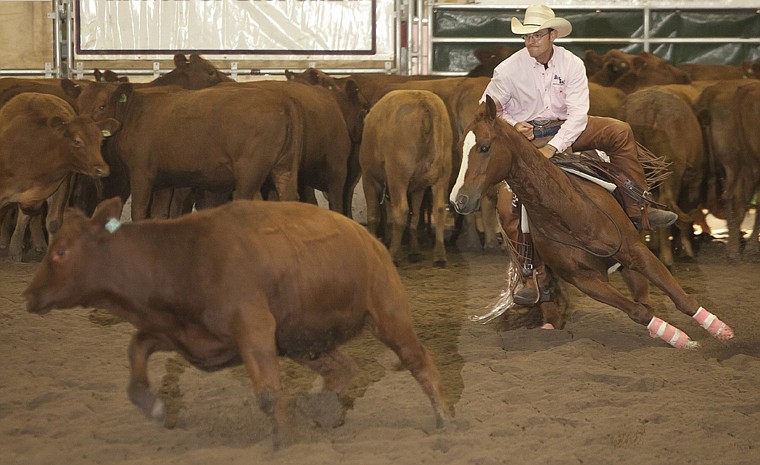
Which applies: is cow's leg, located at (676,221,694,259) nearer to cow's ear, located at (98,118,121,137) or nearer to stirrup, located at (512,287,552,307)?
stirrup, located at (512,287,552,307)

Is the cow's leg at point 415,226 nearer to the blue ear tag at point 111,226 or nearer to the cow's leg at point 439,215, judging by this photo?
the cow's leg at point 439,215

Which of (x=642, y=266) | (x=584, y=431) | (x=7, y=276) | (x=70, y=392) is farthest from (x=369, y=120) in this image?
(x=584, y=431)

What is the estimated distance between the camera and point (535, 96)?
6758 millimetres

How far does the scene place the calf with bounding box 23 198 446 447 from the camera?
4258 millimetres

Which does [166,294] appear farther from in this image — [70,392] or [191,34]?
[191,34]

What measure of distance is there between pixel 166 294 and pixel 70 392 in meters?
1.54

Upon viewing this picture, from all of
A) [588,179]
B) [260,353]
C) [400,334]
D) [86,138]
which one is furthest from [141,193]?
[260,353]

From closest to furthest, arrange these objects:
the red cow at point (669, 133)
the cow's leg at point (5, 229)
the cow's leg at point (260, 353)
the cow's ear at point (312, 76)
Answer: the cow's leg at point (260, 353) < the red cow at point (669, 133) < the cow's leg at point (5, 229) < the cow's ear at point (312, 76)

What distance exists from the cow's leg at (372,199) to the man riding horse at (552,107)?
371 centimetres

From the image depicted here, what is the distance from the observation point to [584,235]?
6297 mm

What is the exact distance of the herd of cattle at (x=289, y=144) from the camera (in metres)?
9.18

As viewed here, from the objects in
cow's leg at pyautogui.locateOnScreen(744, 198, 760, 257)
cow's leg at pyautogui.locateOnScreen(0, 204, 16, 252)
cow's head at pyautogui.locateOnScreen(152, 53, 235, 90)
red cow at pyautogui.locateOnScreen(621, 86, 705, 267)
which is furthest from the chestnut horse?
cow's leg at pyautogui.locateOnScreen(0, 204, 16, 252)

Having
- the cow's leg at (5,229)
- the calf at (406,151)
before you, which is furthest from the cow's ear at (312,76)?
the cow's leg at (5,229)

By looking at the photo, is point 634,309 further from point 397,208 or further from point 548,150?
point 397,208
